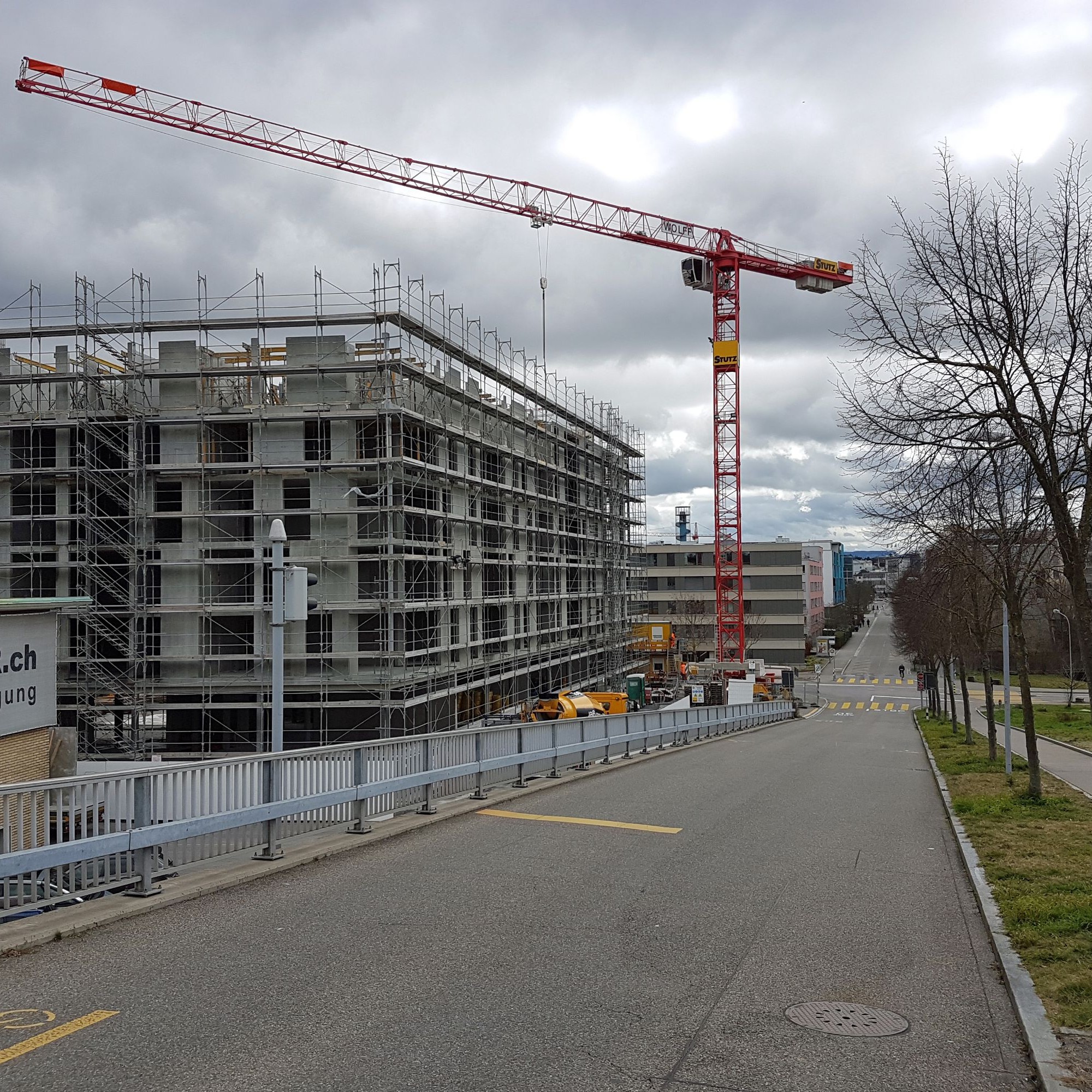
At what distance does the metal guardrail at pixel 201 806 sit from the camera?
23.2ft

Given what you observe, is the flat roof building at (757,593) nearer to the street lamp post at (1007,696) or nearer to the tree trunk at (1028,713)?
the street lamp post at (1007,696)

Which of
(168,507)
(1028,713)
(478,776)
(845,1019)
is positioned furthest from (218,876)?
(168,507)

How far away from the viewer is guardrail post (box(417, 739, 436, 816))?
11672mm

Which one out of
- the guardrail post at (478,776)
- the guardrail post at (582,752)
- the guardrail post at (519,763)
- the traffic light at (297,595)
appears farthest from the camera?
the guardrail post at (582,752)

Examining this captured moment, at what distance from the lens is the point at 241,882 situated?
8398 millimetres

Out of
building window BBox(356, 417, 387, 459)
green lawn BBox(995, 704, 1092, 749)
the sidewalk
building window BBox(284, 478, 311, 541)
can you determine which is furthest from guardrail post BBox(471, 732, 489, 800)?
green lawn BBox(995, 704, 1092, 749)

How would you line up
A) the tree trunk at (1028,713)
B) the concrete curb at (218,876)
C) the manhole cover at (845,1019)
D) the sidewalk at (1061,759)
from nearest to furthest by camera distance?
the manhole cover at (845,1019)
the concrete curb at (218,876)
the tree trunk at (1028,713)
the sidewalk at (1061,759)

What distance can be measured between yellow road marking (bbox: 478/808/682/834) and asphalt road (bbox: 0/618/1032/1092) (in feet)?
1.84

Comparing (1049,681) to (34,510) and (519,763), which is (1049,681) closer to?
(34,510)

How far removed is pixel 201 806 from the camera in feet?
27.1

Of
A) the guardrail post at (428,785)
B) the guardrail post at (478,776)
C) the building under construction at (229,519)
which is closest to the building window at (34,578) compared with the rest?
the building under construction at (229,519)

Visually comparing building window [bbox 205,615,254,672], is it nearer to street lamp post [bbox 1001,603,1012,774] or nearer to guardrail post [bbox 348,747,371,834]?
street lamp post [bbox 1001,603,1012,774]

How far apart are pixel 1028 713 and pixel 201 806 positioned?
14.0 metres

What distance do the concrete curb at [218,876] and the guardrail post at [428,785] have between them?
0.11m
